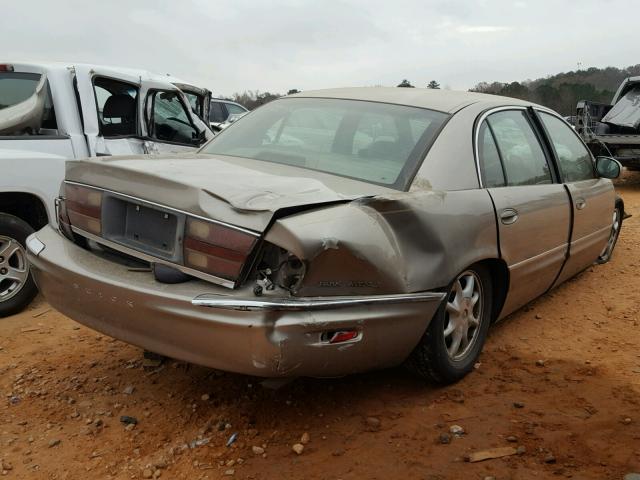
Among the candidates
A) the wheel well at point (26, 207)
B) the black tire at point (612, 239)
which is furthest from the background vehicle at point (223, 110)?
the black tire at point (612, 239)

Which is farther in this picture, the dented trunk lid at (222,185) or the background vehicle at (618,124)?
the background vehicle at (618,124)

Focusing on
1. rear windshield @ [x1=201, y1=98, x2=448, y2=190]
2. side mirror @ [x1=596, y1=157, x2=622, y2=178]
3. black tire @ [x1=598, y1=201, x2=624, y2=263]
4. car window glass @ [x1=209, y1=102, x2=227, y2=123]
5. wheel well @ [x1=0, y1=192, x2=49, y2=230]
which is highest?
rear windshield @ [x1=201, y1=98, x2=448, y2=190]

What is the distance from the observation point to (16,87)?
4586mm

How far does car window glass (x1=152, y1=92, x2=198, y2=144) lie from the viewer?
5559mm

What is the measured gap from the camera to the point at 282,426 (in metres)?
2.72

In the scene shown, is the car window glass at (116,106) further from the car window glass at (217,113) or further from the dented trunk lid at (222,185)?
the car window glass at (217,113)

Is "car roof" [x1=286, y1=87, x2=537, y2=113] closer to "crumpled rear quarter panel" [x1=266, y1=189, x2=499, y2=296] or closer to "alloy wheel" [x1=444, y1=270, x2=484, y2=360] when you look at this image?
"crumpled rear quarter panel" [x1=266, y1=189, x2=499, y2=296]

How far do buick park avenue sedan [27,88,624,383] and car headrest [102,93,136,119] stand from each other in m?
1.78

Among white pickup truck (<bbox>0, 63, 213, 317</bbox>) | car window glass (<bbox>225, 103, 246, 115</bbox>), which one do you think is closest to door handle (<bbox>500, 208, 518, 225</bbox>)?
white pickup truck (<bbox>0, 63, 213, 317</bbox>)

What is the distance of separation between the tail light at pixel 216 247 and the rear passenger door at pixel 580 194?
103 inches

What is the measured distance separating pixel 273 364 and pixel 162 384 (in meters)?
1.17

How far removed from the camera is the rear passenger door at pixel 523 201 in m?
3.28

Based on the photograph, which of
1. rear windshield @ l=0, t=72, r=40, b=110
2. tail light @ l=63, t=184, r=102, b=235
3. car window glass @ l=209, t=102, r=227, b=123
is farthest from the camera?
car window glass @ l=209, t=102, r=227, b=123

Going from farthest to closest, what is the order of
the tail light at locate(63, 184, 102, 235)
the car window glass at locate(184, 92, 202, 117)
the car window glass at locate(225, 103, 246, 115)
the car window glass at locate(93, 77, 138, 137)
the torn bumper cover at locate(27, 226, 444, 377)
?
the car window glass at locate(225, 103, 246, 115) < the car window glass at locate(184, 92, 202, 117) < the car window glass at locate(93, 77, 138, 137) < the tail light at locate(63, 184, 102, 235) < the torn bumper cover at locate(27, 226, 444, 377)
